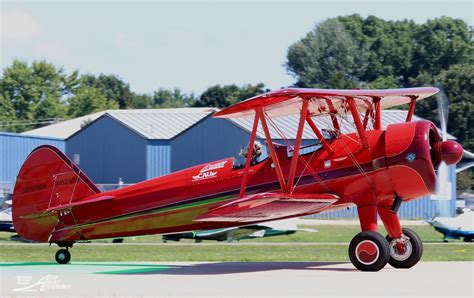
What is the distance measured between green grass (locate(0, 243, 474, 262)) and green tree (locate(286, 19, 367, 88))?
69.9 meters

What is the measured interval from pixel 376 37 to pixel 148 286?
9521 centimetres

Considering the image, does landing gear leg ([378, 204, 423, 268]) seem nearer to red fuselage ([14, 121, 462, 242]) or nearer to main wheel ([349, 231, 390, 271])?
red fuselage ([14, 121, 462, 242])

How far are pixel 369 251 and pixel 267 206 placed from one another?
1.77 m

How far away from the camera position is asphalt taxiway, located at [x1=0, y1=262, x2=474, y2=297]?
43.2 ft

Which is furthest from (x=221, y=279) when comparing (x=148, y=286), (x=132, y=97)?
(x=132, y=97)

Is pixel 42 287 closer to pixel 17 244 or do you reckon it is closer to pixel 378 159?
pixel 378 159

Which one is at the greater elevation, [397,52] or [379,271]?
[397,52]

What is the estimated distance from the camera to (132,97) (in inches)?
4532

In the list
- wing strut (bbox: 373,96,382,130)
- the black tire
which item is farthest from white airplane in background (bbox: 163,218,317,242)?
wing strut (bbox: 373,96,382,130)

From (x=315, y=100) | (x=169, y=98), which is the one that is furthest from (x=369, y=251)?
(x=169, y=98)

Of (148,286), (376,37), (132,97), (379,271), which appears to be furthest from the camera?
(132,97)

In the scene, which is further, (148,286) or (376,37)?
(376,37)

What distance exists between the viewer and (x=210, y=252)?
2366cm

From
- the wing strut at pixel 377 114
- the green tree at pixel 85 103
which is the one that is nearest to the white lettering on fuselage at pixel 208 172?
the wing strut at pixel 377 114
